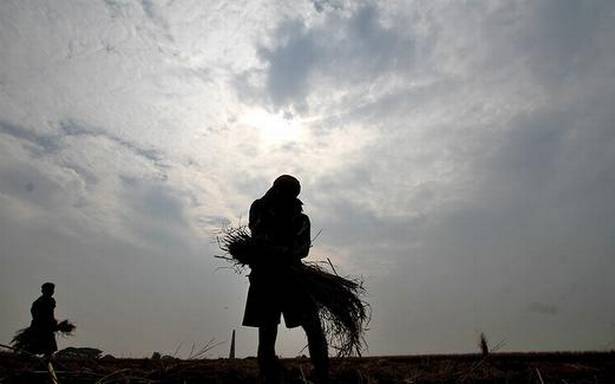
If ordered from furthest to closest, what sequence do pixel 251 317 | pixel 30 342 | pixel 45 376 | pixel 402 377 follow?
1. pixel 30 342
2. pixel 402 377
3. pixel 251 317
4. pixel 45 376

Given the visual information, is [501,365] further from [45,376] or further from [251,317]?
[45,376]

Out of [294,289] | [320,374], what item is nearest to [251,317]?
[294,289]

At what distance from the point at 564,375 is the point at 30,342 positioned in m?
6.90

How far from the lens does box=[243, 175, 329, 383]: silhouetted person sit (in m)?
3.08

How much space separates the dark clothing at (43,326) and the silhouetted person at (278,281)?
206 inches

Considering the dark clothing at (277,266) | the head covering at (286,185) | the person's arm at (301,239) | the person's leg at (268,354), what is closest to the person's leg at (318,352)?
the dark clothing at (277,266)

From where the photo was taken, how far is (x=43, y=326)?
692cm

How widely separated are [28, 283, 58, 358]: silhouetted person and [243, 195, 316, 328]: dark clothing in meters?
5.22

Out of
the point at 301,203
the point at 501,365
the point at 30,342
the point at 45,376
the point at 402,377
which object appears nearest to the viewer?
the point at 45,376

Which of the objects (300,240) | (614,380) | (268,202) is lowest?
(614,380)

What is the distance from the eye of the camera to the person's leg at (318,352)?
3004mm

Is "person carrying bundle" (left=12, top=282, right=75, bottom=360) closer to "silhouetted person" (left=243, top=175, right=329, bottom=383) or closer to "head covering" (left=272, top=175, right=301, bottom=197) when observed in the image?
"silhouetted person" (left=243, top=175, right=329, bottom=383)

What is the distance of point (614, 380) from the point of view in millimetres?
3334

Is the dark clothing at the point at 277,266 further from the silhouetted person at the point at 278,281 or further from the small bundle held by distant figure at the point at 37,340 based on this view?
the small bundle held by distant figure at the point at 37,340
